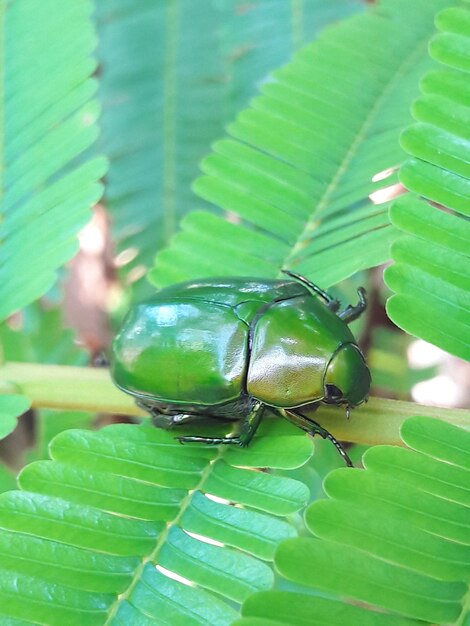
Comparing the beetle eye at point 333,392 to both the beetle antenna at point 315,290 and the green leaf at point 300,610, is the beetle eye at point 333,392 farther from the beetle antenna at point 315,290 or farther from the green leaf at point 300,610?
the green leaf at point 300,610

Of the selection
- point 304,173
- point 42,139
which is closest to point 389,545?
point 304,173

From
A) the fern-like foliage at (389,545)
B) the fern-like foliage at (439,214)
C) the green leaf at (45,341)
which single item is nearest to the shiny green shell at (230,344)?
the fern-like foliage at (439,214)

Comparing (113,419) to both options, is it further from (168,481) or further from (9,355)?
(168,481)

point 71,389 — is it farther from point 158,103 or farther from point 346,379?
point 158,103

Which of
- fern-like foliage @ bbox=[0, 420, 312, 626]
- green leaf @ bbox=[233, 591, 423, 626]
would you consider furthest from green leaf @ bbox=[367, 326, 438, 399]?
green leaf @ bbox=[233, 591, 423, 626]

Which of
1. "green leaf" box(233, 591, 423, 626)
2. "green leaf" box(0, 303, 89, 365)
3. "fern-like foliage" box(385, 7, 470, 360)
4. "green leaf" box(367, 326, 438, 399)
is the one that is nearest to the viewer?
"green leaf" box(233, 591, 423, 626)

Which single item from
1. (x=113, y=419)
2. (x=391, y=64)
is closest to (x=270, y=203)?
(x=391, y=64)

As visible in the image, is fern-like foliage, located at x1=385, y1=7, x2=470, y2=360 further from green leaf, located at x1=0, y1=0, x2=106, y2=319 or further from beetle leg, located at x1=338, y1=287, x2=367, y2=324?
green leaf, located at x1=0, y1=0, x2=106, y2=319
